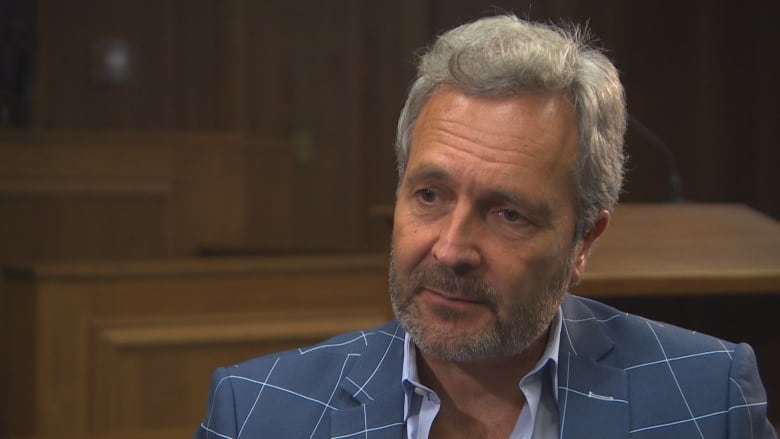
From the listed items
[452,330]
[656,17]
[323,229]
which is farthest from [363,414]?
[656,17]

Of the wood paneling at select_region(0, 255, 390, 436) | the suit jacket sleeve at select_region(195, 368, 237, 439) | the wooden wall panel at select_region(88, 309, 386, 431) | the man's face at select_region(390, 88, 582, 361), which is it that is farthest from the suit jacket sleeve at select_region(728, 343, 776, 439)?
the wooden wall panel at select_region(88, 309, 386, 431)

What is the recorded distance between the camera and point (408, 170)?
1496mm

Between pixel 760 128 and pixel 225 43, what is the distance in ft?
9.87

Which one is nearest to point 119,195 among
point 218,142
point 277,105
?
point 218,142

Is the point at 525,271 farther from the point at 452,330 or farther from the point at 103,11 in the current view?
the point at 103,11

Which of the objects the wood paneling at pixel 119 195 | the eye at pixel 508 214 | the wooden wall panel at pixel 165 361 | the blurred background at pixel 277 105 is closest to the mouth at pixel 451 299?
the eye at pixel 508 214

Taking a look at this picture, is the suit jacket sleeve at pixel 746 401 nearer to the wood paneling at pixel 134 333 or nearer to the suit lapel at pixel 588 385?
the suit lapel at pixel 588 385

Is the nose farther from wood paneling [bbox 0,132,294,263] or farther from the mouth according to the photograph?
wood paneling [bbox 0,132,294,263]

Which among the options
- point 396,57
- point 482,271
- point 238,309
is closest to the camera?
point 482,271

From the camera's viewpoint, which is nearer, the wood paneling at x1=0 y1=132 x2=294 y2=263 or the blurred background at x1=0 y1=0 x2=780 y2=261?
the wood paneling at x1=0 y1=132 x2=294 y2=263

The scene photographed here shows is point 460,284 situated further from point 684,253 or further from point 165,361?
point 165,361

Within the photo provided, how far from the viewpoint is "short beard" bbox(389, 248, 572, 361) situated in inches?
54.8

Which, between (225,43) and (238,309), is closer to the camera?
(238,309)

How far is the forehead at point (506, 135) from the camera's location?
143 cm
